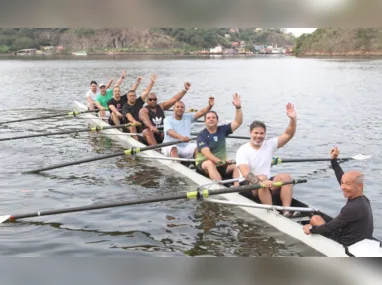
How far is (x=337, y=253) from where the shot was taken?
568cm

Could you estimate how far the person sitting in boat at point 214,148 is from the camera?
9.39 meters

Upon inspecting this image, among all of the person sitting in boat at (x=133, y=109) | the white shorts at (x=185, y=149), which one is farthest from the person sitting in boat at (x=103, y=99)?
the white shorts at (x=185, y=149)

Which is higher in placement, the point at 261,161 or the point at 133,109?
the point at 133,109

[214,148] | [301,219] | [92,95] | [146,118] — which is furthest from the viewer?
[92,95]

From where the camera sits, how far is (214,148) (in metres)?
9.66

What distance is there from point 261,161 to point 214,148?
185 cm

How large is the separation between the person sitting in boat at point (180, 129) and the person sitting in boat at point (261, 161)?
11.8ft

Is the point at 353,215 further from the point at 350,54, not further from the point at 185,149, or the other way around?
the point at 350,54

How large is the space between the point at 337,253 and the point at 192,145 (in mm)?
6560

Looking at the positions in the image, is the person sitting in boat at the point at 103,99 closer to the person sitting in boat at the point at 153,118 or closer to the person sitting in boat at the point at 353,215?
the person sitting in boat at the point at 153,118

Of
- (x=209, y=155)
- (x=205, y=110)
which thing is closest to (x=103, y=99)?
(x=205, y=110)

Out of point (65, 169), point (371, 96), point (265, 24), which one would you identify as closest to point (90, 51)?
point (371, 96)

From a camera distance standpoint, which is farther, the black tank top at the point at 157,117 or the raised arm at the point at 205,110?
the black tank top at the point at 157,117

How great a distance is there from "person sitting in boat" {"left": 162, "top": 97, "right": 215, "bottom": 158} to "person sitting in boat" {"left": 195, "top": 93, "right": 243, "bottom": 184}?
1.79 metres
